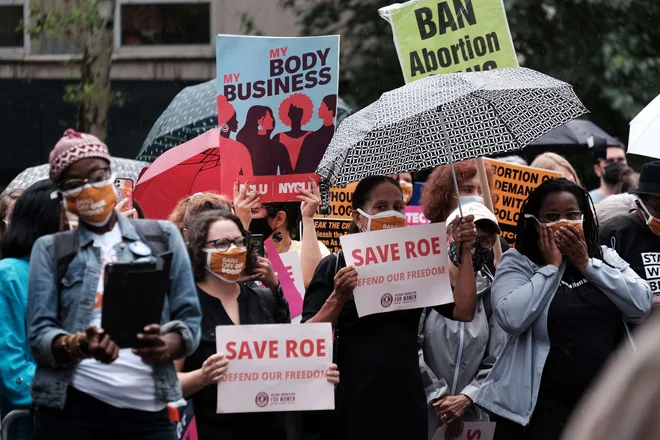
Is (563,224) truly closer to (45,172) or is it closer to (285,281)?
(285,281)

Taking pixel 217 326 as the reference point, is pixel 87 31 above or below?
above

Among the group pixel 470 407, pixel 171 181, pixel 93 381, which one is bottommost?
pixel 470 407

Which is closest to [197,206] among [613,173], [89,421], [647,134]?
[89,421]

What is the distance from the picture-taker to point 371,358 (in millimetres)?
5160

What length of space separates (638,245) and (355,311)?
174 centimetres

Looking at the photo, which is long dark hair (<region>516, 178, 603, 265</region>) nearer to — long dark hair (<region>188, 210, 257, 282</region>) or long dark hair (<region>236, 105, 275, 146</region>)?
long dark hair (<region>188, 210, 257, 282</region>)

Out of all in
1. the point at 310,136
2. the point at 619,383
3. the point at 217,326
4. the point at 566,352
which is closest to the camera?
the point at 619,383

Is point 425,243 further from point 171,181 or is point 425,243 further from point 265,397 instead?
point 171,181

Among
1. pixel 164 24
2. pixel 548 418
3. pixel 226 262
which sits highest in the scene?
pixel 164 24

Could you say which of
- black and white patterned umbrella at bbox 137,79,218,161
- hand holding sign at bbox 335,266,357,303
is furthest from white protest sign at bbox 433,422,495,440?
black and white patterned umbrella at bbox 137,79,218,161

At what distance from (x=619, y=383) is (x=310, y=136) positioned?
4.81 meters

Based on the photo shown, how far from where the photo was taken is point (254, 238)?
5.54 m

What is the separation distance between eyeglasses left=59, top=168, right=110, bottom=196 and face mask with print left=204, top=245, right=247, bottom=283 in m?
1.12

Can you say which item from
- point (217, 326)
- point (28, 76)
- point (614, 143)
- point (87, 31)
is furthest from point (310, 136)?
point (28, 76)
